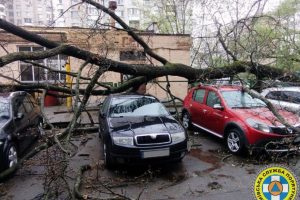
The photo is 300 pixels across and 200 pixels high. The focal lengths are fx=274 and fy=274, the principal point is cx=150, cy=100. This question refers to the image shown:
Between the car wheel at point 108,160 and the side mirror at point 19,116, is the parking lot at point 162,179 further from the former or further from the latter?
the side mirror at point 19,116

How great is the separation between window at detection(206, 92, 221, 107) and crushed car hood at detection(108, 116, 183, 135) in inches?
66.5

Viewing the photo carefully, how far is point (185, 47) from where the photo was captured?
584 inches

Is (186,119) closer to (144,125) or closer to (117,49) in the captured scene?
(144,125)

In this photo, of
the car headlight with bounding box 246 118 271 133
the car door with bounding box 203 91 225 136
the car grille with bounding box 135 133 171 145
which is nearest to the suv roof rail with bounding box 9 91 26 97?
the car grille with bounding box 135 133 171 145

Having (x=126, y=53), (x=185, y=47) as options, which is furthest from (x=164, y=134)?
(x=185, y=47)

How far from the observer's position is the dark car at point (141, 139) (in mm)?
5035

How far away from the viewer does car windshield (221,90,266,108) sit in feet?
22.4

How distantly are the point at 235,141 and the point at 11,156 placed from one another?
4814 millimetres

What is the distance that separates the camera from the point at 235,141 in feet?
20.8

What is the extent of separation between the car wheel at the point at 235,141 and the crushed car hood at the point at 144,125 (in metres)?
1.46

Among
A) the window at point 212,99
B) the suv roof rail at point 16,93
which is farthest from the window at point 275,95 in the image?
the suv roof rail at point 16,93

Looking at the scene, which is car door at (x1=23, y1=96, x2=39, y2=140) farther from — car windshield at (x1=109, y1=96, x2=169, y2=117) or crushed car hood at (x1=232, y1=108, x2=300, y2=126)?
crushed car hood at (x1=232, y1=108, x2=300, y2=126)

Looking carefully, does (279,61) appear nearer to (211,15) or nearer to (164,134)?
(211,15)

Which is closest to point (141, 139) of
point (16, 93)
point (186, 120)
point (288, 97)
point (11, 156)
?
point (11, 156)
